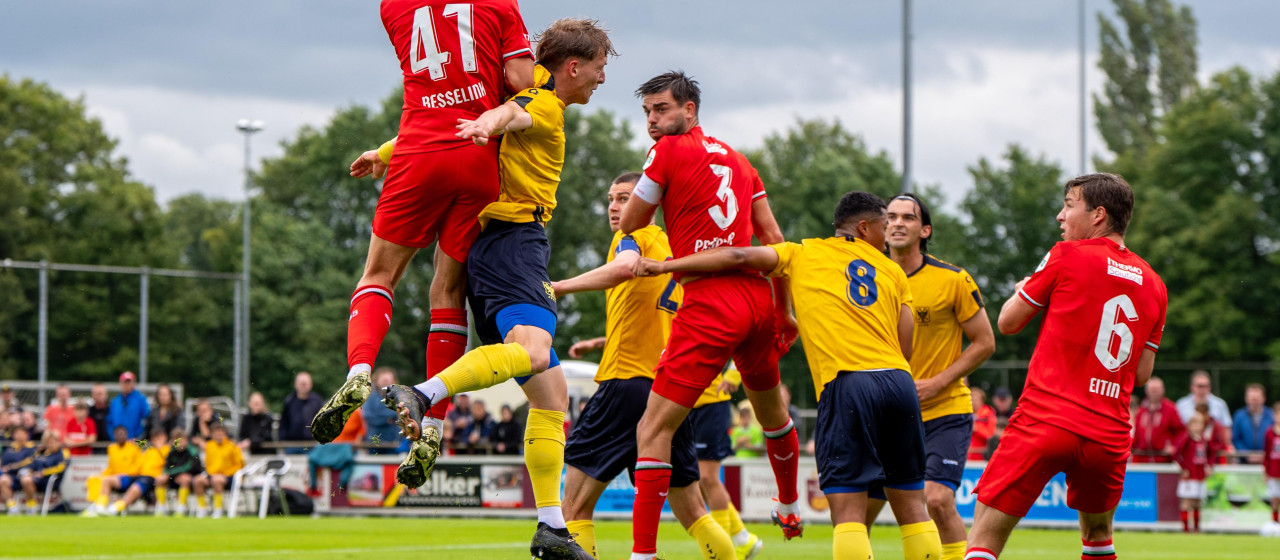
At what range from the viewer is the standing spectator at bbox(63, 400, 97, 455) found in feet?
72.8

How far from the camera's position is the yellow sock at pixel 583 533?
7.49 metres

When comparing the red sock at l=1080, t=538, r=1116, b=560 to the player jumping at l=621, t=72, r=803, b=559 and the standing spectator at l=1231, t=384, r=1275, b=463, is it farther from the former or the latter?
the standing spectator at l=1231, t=384, r=1275, b=463

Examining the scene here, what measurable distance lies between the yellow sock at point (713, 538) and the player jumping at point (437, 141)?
2.34m

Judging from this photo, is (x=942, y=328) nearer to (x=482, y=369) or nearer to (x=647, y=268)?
(x=647, y=268)

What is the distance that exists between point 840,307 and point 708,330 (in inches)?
28.1

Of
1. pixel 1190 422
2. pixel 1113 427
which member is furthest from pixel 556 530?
pixel 1190 422

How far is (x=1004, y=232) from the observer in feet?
161

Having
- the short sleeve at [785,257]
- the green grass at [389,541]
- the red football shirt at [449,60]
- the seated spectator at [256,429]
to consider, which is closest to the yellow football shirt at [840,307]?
the short sleeve at [785,257]

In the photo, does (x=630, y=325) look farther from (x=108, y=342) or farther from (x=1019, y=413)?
(x=108, y=342)

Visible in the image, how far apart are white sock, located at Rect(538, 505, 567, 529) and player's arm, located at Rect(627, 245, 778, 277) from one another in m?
1.30

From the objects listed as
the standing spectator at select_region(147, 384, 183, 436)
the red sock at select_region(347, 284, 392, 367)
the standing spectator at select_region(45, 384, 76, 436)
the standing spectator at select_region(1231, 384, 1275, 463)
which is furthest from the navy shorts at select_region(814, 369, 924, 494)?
the standing spectator at select_region(45, 384, 76, 436)

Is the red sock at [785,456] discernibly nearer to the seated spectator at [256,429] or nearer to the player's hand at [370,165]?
the player's hand at [370,165]

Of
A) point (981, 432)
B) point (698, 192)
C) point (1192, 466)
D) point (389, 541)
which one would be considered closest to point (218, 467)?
point (389, 541)

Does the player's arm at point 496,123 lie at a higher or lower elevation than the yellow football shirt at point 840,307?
higher
